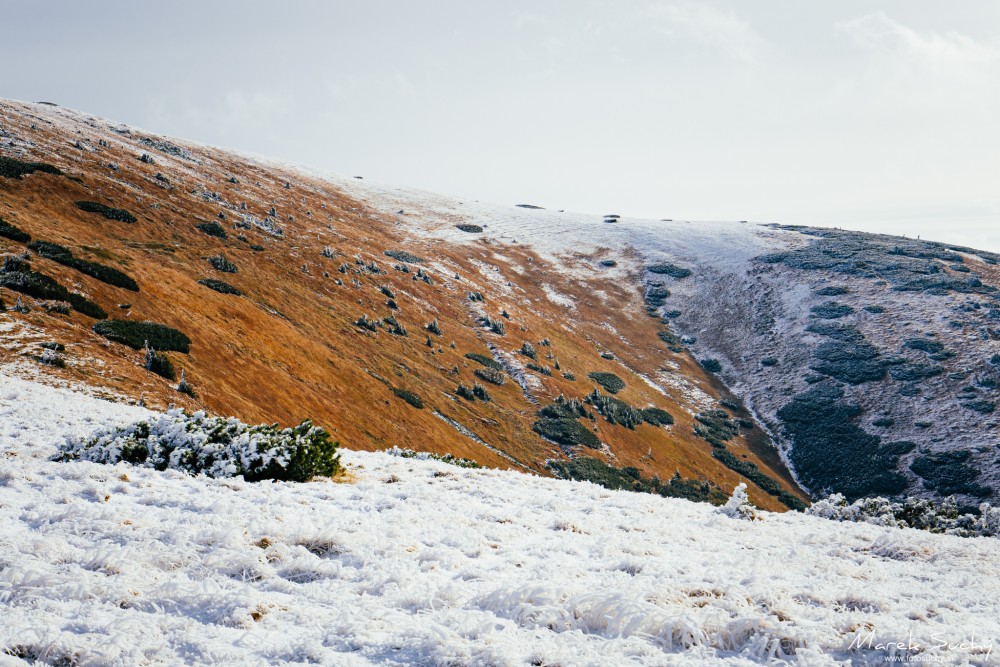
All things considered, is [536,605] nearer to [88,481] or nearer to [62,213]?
[88,481]

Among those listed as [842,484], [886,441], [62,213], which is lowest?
[842,484]

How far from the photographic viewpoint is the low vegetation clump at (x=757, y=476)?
35.6m

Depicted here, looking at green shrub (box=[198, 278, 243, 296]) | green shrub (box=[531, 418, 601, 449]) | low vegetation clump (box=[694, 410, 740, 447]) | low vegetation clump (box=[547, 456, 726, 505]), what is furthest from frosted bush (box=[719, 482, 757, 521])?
low vegetation clump (box=[694, 410, 740, 447])

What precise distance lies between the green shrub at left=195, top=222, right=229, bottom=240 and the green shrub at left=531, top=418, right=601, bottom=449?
25.4m

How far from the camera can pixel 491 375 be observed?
1467 inches

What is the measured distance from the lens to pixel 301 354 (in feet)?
85.7

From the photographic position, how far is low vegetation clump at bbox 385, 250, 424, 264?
56000mm

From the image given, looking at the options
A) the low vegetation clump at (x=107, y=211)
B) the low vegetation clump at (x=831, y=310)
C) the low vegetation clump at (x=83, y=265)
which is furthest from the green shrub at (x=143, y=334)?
the low vegetation clump at (x=831, y=310)

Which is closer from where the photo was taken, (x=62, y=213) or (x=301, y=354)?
(x=301, y=354)

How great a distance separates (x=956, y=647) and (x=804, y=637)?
1.61 meters

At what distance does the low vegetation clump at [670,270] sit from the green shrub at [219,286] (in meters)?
58.1

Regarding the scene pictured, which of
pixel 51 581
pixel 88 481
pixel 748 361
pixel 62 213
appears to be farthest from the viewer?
pixel 748 361

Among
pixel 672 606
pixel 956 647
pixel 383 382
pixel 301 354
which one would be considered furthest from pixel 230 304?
pixel 956 647

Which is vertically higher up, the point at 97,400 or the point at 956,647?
the point at 956,647
